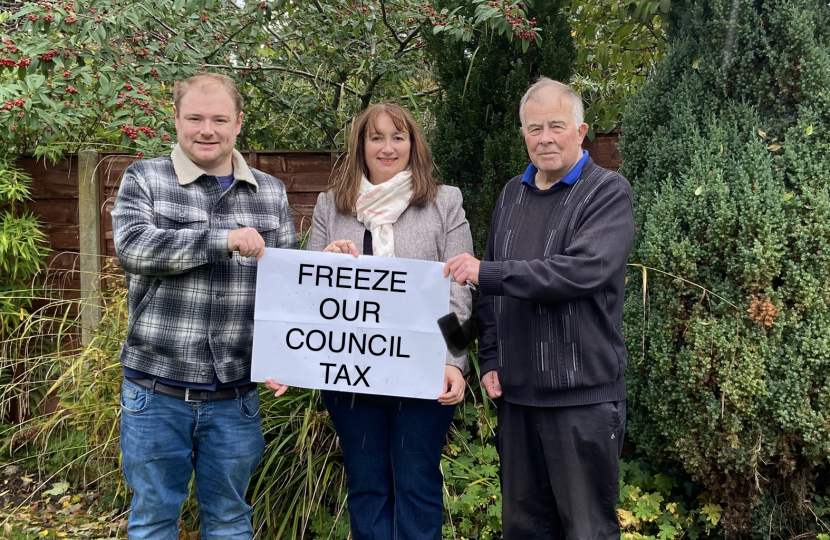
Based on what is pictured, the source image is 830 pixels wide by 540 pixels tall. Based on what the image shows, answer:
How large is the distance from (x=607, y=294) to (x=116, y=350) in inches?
112

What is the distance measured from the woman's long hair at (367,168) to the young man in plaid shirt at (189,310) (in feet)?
1.21

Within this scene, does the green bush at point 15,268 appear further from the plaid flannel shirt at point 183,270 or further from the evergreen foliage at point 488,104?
the evergreen foliage at point 488,104

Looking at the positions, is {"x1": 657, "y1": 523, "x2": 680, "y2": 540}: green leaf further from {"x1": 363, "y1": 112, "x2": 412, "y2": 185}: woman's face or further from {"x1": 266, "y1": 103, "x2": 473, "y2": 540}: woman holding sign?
{"x1": 363, "y1": 112, "x2": 412, "y2": 185}: woman's face

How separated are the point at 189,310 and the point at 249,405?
44cm

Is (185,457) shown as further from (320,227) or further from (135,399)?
(320,227)

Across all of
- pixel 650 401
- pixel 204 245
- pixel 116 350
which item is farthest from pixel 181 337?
pixel 650 401

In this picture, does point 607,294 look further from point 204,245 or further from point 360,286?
point 204,245

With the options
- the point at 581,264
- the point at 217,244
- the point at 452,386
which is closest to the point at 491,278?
the point at 581,264

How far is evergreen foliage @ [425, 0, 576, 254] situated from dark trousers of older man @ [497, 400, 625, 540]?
4.99ft

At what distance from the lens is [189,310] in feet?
8.13

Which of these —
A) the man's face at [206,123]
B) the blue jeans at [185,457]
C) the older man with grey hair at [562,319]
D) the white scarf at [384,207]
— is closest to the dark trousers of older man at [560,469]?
the older man with grey hair at [562,319]

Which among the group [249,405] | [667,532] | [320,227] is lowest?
[667,532]

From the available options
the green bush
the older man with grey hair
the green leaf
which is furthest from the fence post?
the green leaf

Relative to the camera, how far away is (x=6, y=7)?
19.8 feet
